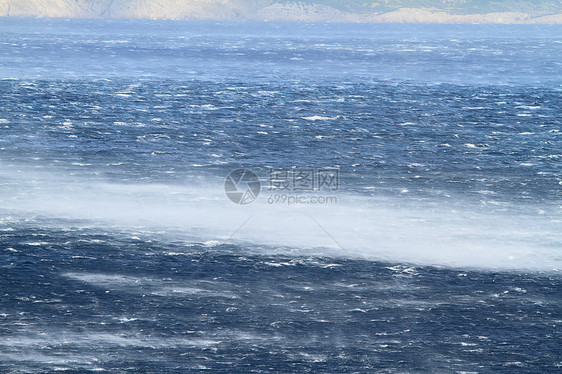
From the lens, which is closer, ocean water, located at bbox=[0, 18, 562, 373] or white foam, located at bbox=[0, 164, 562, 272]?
ocean water, located at bbox=[0, 18, 562, 373]

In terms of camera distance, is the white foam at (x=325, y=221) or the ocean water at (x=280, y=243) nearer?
the ocean water at (x=280, y=243)

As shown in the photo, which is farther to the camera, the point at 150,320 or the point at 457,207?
the point at 457,207

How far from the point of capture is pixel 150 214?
61.5 metres

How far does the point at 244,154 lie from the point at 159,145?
11.1m

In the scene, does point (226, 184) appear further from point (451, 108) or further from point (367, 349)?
point (451, 108)

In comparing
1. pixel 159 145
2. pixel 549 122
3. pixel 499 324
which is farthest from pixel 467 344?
pixel 549 122

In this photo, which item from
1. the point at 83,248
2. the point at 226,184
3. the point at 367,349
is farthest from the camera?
the point at 226,184

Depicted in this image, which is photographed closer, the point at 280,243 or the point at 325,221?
the point at 280,243

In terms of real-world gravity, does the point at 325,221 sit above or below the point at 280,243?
above

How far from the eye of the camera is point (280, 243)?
183 feet

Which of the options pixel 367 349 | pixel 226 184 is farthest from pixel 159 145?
pixel 367 349

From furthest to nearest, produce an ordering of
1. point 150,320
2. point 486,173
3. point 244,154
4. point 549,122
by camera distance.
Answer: point 549,122 < point 244,154 < point 486,173 < point 150,320

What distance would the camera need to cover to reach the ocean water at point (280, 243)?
40.2 m

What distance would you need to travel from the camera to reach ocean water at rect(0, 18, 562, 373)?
40.2 m
